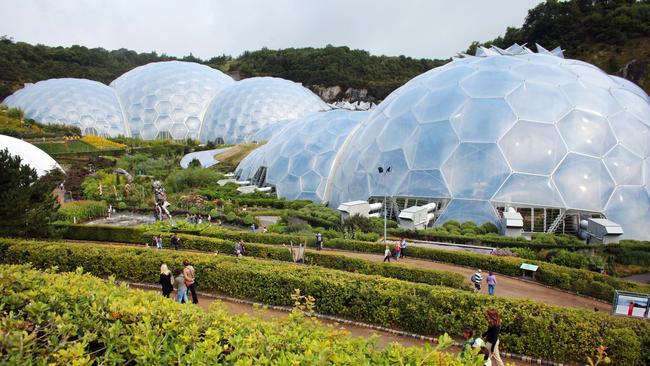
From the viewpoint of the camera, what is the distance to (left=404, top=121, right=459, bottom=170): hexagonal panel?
21125 mm

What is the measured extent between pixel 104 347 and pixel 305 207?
20.5 meters

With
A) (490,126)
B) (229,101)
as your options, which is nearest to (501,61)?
(490,126)

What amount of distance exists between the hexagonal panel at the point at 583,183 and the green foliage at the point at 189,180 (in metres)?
23.9

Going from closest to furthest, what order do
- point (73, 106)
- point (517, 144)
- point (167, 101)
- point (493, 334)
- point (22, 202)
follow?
point (493, 334), point (22, 202), point (517, 144), point (73, 106), point (167, 101)

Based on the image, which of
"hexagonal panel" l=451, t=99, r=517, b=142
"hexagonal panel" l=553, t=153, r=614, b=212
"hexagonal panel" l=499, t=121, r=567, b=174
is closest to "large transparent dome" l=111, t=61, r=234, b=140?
"hexagonal panel" l=451, t=99, r=517, b=142

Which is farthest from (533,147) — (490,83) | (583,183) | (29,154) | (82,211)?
(29,154)

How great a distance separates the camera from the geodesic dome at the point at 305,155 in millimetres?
28625

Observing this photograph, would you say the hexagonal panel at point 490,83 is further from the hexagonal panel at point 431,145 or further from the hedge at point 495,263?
the hedge at point 495,263

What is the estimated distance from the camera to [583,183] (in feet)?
62.7

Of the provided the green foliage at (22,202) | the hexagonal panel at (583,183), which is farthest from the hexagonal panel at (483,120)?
the green foliage at (22,202)

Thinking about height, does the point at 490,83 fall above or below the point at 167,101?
below

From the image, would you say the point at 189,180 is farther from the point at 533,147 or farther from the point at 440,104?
the point at 533,147

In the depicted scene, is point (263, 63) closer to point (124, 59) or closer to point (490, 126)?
point (124, 59)

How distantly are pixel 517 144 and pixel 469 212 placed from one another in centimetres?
416
